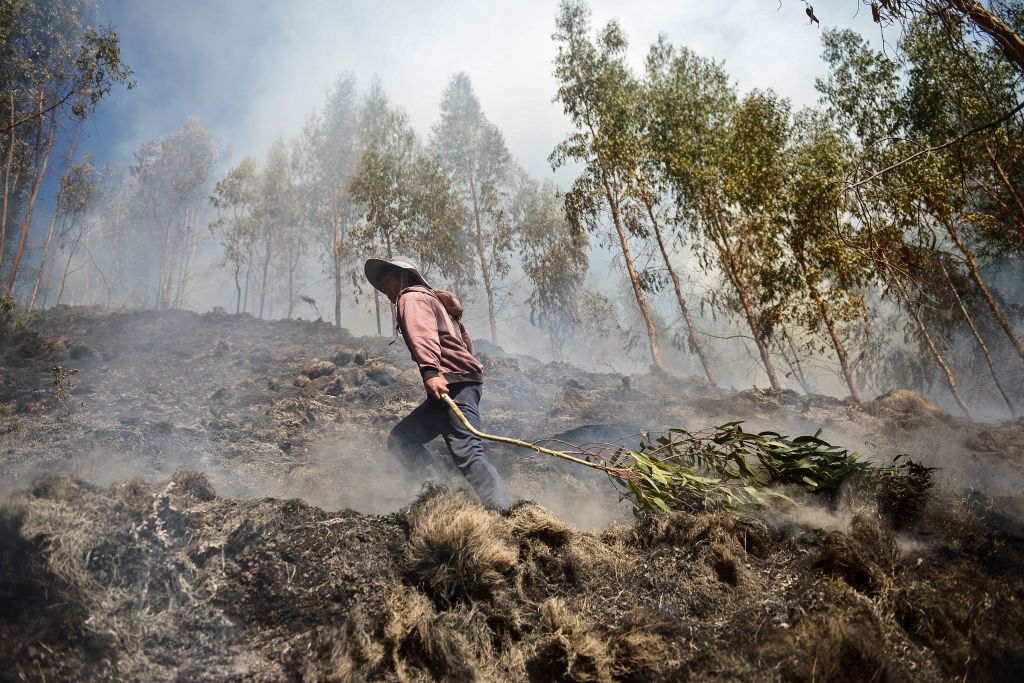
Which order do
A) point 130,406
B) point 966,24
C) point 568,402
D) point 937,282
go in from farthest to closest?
1. point 937,282
2. point 568,402
3. point 130,406
4. point 966,24

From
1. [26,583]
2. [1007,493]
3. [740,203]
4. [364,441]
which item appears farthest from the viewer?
[740,203]

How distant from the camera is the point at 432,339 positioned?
2.79m

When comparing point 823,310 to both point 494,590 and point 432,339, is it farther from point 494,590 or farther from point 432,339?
point 494,590

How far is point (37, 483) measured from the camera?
82.1 inches

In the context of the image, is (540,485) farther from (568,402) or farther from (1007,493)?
(568,402)

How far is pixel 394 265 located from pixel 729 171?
31.8 ft

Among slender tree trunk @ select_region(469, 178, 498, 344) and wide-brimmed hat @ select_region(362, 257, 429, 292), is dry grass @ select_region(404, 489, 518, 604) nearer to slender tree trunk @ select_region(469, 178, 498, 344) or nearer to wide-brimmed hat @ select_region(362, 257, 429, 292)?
wide-brimmed hat @ select_region(362, 257, 429, 292)

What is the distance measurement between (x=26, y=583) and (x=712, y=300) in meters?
13.8

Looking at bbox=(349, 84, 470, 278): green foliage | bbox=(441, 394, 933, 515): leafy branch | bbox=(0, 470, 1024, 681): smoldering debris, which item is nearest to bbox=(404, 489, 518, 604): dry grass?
bbox=(0, 470, 1024, 681): smoldering debris

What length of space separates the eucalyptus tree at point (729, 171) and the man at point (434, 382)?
8539 millimetres

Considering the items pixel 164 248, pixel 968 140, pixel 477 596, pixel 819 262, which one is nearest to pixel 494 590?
pixel 477 596

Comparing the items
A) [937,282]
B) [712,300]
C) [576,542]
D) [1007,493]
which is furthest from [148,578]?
[937,282]

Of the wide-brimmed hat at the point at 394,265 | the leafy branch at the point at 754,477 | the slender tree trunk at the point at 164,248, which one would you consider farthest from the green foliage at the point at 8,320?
the slender tree trunk at the point at 164,248

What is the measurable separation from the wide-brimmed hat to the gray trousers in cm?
75
